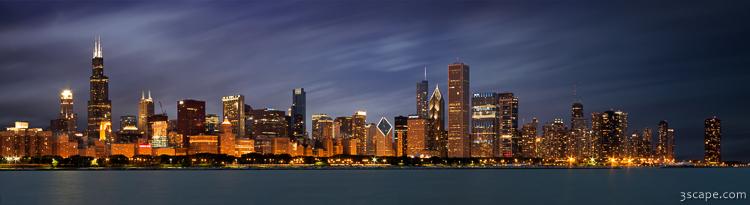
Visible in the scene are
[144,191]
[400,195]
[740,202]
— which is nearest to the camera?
[740,202]

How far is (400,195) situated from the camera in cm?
10056

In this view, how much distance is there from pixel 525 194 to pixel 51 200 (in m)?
53.9

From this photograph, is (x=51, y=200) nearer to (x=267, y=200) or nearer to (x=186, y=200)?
(x=186, y=200)

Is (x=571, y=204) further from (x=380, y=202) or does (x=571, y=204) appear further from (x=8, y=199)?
(x=8, y=199)

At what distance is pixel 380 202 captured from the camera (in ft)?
294

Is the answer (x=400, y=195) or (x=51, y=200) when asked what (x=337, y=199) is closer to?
(x=400, y=195)

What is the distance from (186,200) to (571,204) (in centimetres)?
4015

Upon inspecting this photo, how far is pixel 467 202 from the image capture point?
89.6 meters

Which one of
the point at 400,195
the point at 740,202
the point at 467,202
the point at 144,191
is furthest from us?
the point at 144,191

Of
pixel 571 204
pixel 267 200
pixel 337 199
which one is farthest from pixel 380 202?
pixel 571 204

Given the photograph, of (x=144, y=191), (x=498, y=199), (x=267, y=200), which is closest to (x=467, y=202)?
(x=498, y=199)

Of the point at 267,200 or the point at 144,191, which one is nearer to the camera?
the point at 267,200

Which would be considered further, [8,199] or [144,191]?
[144,191]

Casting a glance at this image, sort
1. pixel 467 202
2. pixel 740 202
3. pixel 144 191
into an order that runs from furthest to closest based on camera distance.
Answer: pixel 144 191, pixel 467 202, pixel 740 202
